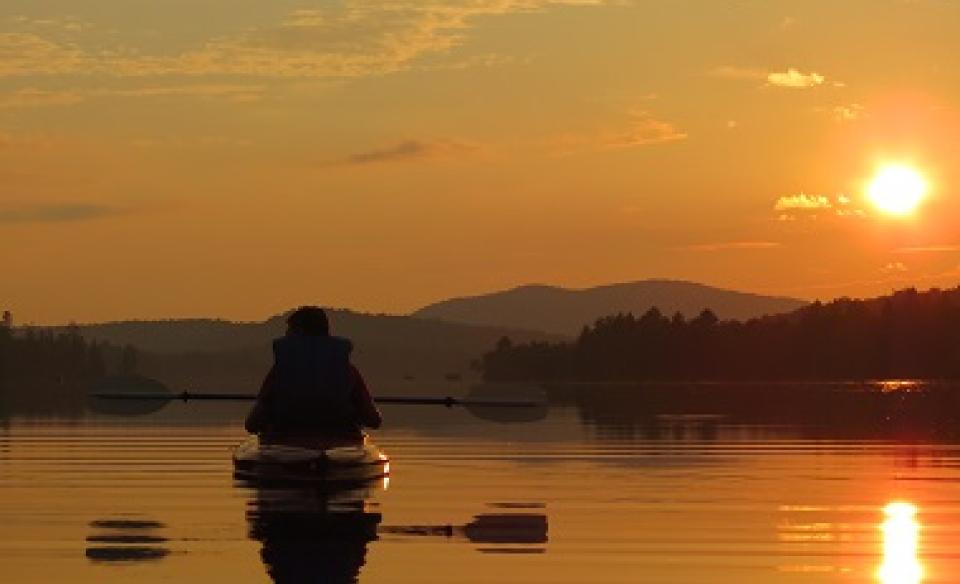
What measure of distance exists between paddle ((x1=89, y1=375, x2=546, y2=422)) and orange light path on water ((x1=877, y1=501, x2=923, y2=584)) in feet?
40.2

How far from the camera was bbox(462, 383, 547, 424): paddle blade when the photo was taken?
40.0 m

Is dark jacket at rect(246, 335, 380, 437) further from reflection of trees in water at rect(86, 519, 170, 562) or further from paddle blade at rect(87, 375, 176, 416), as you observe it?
paddle blade at rect(87, 375, 176, 416)

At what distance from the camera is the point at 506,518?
84.2 feet

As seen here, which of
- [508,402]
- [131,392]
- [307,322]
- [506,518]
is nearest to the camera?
[506,518]

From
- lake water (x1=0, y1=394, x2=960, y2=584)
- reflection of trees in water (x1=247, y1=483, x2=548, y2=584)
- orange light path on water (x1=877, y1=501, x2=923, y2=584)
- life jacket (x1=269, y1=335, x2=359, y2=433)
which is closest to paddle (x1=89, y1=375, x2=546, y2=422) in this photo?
lake water (x1=0, y1=394, x2=960, y2=584)

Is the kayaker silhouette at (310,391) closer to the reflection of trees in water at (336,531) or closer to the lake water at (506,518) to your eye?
the lake water at (506,518)

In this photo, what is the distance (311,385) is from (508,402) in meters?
10.6

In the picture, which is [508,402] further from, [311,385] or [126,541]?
[126,541]

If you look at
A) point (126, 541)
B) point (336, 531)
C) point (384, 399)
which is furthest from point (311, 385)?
point (384, 399)

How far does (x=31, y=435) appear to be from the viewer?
56.8 m

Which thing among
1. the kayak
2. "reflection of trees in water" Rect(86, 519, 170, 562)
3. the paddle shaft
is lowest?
"reflection of trees in water" Rect(86, 519, 170, 562)

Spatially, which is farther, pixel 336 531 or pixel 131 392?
pixel 131 392

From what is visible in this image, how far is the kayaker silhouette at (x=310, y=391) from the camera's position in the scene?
29828 mm

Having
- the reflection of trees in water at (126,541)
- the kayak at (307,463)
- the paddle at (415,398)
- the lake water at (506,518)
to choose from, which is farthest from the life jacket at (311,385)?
the paddle at (415,398)
